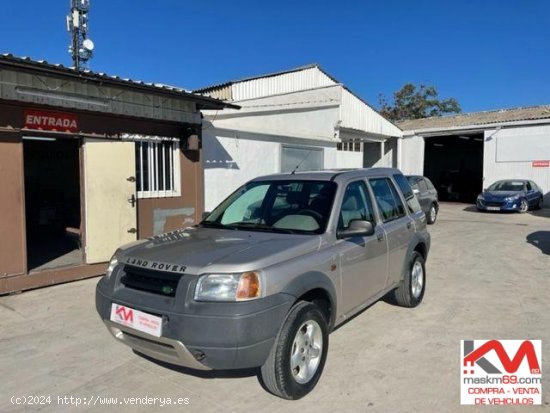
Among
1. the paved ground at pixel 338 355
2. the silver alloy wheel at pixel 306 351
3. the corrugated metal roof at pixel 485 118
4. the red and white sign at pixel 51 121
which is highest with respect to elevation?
the corrugated metal roof at pixel 485 118

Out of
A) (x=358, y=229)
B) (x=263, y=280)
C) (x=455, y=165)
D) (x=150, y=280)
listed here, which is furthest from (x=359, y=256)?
(x=455, y=165)

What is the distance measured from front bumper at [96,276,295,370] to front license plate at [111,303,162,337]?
0.12ft

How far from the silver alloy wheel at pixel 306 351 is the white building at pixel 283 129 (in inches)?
261

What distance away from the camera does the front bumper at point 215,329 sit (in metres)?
2.89

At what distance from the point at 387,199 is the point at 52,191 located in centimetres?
1137

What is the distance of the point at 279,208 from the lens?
429cm

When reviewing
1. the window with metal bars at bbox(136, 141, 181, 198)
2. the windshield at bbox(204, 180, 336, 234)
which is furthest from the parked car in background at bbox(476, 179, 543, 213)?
the windshield at bbox(204, 180, 336, 234)

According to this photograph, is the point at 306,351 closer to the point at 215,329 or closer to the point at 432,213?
the point at 215,329

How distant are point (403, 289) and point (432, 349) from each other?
1.12 m

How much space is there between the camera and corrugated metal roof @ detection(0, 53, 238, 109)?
5566mm

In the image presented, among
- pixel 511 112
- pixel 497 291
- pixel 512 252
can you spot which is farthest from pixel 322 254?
pixel 511 112

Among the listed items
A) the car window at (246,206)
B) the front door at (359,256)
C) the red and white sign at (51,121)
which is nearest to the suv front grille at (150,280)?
the car window at (246,206)

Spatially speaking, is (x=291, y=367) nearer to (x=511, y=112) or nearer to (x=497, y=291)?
(x=497, y=291)

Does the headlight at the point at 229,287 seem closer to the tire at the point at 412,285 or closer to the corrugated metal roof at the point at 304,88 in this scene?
the tire at the point at 412,285
